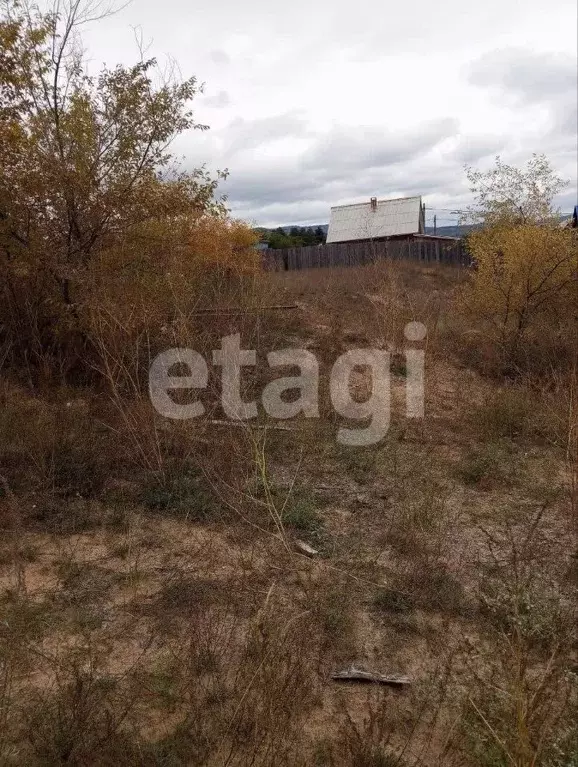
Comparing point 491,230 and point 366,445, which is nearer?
point 366,445

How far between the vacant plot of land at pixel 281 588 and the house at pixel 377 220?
18.9 meters

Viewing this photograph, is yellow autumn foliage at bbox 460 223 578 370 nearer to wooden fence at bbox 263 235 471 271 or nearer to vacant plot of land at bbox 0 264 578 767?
vacant plot of land at bbox 0 264 578 767

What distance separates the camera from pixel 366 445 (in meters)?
5.48

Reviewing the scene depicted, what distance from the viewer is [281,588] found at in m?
3.20

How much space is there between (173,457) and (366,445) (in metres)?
1.89

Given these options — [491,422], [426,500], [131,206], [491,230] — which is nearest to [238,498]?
[426,500]

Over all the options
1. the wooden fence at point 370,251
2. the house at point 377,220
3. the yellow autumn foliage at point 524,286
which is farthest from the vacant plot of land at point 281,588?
the house at point 377,220

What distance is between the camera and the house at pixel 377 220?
2384 cm

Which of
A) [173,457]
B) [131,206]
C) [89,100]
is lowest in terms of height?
[173,457]

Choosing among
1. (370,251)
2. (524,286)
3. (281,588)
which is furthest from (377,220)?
(281,588)

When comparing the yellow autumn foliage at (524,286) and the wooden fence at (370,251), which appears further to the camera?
the wooden fence at (370,251)

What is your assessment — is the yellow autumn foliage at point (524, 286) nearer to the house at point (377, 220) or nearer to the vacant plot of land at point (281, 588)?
the vacant plot of land at point (281, 588)

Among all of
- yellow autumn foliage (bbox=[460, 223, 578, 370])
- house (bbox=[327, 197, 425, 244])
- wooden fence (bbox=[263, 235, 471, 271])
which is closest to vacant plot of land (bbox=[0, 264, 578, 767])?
yellow autumn foliage (bbox=[460, 223, 578, 370])

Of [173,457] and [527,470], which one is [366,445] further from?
[173,457]
